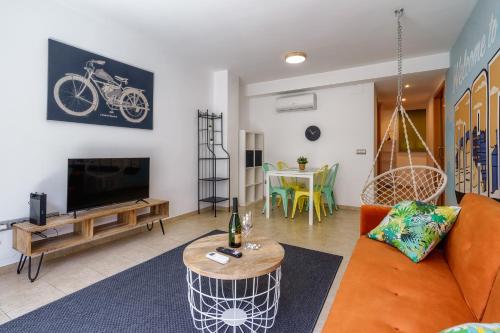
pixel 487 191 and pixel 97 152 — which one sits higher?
pixel 97 152

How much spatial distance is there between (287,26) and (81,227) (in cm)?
319

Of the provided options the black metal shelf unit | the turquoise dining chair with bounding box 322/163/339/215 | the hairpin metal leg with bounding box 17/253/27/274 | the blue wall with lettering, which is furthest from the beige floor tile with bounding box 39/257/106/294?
the blue wall with lettering

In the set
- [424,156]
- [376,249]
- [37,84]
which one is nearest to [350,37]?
[376,249]

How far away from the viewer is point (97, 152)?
2.92 m

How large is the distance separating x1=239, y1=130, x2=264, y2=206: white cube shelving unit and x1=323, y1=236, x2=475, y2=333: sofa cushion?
12.1 feet

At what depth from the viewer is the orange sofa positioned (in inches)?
38.5

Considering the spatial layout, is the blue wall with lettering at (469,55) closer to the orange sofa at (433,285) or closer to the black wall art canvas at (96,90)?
the orange sofa at (433,285)

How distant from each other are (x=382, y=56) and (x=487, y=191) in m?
2.59

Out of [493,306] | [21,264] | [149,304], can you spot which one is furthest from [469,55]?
[21,264]

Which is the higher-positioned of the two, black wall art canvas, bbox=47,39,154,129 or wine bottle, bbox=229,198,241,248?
black wall art canvas, bbox=47,39,154,129

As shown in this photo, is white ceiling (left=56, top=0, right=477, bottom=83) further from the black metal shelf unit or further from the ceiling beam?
the black metal shelf unit

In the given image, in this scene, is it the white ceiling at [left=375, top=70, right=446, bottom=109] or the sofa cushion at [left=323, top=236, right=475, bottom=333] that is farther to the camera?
the white ceiling at [left=375, top=70, right=446, bottom=109]

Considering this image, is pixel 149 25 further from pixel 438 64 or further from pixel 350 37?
pixel 438 64

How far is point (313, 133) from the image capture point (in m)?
5.18
